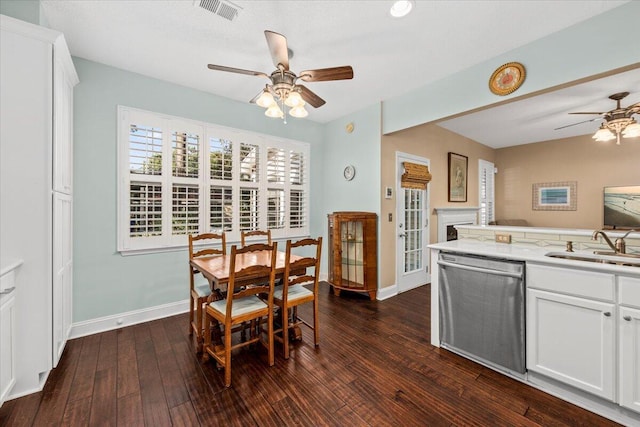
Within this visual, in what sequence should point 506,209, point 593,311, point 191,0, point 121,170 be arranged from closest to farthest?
point 593,311
point 191,0
point 121,170
point 506,209

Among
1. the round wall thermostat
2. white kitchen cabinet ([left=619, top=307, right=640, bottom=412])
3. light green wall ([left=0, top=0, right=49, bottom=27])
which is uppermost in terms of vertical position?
light green wall ([left=0, top=0, right=49, bottom=27])

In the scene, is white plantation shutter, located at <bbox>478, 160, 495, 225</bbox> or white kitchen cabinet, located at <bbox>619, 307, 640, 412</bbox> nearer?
white kitchen cabinet, located at <bbox>619, 307, 640, 412</bbox>

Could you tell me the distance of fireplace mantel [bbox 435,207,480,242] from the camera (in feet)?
15.7

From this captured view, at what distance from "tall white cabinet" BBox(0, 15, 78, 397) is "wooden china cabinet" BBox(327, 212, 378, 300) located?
2.97 m

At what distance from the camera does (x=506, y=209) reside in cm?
652

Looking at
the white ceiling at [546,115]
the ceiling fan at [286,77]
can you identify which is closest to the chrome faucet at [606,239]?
the white ceiling at [546,115]

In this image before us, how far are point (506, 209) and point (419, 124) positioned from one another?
479 cm

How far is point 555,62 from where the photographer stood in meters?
2.25

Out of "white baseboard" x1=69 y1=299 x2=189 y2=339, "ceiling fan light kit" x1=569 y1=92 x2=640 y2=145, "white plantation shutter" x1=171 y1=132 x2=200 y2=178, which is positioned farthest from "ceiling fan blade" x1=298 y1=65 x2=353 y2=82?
"ceiling fan light kit" x1=569 y1=92 x2=640 y2=145

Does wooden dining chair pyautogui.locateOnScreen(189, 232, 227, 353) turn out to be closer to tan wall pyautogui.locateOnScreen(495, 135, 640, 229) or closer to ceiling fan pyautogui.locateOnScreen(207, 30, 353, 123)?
ceiling fan pyautogui.locateOnScreen(207, 30, 353, 123)

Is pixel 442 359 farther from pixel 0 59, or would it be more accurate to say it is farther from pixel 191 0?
pixel 0 59

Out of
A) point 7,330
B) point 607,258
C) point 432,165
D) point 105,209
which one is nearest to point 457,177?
point 432,165

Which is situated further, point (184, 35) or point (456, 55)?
point (456, 55)

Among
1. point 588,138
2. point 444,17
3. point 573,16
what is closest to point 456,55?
point 444,17
